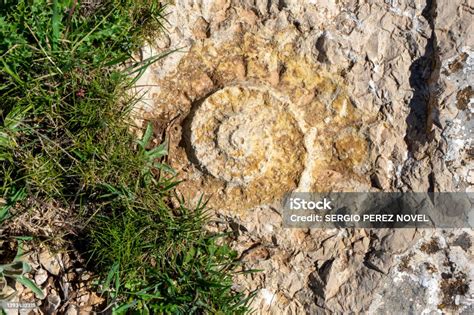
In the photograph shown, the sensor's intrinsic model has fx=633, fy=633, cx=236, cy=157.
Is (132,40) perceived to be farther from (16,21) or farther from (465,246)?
(465,246)

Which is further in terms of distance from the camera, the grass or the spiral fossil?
the spiral fossil

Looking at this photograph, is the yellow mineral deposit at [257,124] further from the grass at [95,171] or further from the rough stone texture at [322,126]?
the grass at [95,171]

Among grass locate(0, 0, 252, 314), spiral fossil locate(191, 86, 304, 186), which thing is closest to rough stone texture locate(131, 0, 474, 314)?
spiral fossil locate(191, 86, 304, 186)

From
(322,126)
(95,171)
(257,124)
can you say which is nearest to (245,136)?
(257,124)

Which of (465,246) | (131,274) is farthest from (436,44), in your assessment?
(131,274)

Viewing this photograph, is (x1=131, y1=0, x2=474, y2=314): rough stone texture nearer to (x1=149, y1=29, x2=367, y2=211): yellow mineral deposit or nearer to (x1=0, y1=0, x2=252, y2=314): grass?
(x1=149, y1=29, x2=367, y2=211): yellow mineral deposit

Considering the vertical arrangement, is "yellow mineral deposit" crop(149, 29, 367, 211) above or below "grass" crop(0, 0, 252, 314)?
above
